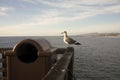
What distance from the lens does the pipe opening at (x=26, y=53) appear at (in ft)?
18.0

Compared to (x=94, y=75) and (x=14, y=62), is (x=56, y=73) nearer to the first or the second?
(x=14, y=62)

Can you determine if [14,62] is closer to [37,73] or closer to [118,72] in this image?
[37,73]

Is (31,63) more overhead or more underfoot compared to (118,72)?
more overhead

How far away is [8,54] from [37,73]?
756 millimetres

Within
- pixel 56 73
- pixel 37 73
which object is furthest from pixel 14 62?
pixel 56 73

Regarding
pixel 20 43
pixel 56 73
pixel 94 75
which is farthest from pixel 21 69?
pixel 94 75

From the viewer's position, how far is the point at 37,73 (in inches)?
210

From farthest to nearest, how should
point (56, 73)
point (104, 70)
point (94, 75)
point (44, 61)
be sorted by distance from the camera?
point (104, 70) < point (94, 75) < point (44, 61) < point (56, 73)

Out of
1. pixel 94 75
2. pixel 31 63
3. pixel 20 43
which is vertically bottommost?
pixel 94 75

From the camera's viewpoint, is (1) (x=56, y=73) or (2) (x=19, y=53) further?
(2) (x=19, y=53)

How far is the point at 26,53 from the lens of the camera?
5.97 meters

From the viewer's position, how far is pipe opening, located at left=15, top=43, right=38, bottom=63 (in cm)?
548

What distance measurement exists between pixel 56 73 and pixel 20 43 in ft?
7.79

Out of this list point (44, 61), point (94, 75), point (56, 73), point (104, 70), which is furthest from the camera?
point (104, 70)
